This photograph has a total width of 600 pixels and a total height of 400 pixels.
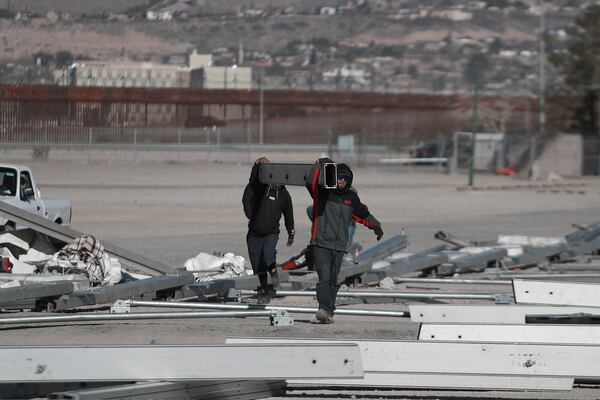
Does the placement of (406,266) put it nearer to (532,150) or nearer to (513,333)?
(513,333)

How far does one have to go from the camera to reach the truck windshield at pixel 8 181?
19.7 metres

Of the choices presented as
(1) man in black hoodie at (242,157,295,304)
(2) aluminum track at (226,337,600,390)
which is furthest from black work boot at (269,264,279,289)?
(2) aluminum track at (226,337,600,390)

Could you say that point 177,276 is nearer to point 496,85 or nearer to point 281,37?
point 281,37

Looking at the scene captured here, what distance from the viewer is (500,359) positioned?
8992mm

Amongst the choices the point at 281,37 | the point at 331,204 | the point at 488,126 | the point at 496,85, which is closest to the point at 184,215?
the point at 331,204

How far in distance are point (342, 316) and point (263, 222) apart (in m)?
1.32

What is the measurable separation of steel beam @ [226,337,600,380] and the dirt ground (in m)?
0.40

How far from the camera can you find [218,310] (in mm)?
13242

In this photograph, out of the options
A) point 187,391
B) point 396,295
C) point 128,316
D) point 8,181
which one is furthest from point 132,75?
point 187,391

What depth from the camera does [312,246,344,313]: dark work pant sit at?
12.4 meters

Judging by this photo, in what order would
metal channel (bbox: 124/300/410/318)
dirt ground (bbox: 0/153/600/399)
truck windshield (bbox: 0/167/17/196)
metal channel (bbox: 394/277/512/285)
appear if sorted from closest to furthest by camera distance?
dirt ground (bbox: 0/153/600/399), metal channel (bbox: 124/300/410/318), metal channel (bbox: 394/277/512/285), truck windshield (bbox: 0/167/17/196)

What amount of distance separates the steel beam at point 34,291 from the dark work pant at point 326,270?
2.57m

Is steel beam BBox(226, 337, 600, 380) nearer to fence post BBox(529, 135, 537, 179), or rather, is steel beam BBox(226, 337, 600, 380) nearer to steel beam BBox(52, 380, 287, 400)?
steel beam BBox(52, 380, 287, 400)

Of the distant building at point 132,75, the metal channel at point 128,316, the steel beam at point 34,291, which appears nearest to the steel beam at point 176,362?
the metal channel at point 128,316
